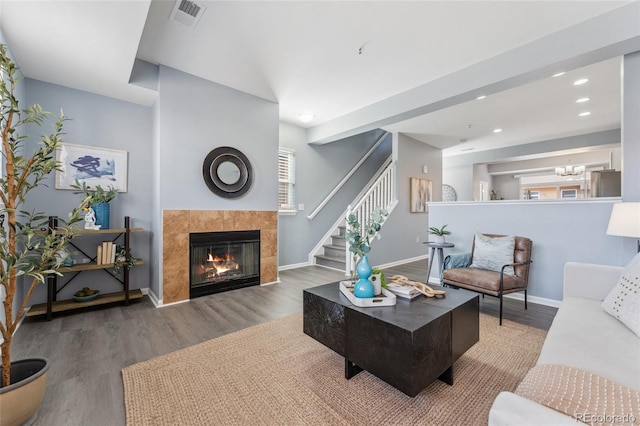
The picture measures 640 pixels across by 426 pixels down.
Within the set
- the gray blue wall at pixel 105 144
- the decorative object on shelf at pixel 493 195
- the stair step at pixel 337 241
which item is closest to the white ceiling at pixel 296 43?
the gray blue wall at pixel 105 144

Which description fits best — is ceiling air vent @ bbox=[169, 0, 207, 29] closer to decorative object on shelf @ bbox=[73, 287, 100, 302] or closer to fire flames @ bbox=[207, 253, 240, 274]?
fire flames @ bbox=[207, 253, 240, 274]

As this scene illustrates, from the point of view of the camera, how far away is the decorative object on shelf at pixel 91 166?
3.21 meters

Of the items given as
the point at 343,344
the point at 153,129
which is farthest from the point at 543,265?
the point at 153,129

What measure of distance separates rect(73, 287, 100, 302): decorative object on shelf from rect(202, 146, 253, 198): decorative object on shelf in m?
1.82

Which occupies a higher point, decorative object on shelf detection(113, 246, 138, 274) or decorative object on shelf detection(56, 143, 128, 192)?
decorative object on shelf detection(56, 143, 128, 192)

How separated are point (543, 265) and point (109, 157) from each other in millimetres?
5701

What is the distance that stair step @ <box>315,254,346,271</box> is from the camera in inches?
208

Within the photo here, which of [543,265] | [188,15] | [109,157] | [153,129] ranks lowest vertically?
[543,265]

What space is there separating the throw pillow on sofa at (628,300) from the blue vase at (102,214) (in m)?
4.75

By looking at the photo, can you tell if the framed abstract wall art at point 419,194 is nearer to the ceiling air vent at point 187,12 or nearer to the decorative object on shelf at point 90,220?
the ceiling air vent at point 187,12

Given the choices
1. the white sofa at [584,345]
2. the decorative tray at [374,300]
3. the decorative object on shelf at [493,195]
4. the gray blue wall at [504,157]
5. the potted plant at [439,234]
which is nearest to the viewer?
the white sofa at [584,345]

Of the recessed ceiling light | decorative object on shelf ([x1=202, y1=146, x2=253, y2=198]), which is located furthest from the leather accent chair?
the recessed ceiling light

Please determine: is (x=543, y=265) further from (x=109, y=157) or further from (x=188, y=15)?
(x=109, y=157)

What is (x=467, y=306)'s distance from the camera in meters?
1.89
